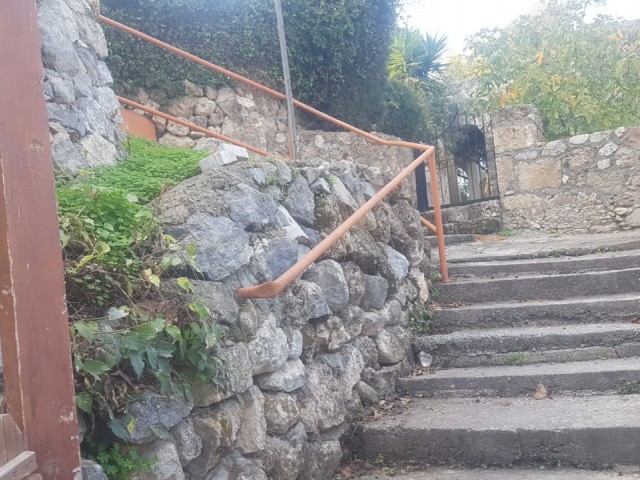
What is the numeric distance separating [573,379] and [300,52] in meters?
5.51

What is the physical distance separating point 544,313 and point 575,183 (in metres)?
3.00

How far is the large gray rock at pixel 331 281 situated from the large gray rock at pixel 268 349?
0.50 metres

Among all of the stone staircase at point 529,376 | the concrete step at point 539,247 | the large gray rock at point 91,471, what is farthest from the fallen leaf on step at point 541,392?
the large gray rock at point 91,471

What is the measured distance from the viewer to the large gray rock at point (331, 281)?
3035mm

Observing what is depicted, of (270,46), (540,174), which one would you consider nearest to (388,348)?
(540,174)

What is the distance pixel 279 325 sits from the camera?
2617 millimetres

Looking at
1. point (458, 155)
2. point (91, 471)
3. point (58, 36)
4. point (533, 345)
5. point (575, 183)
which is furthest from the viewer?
point (458, 155)

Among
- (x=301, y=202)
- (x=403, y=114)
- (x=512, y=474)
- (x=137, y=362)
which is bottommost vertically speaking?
(x=512, y=474)

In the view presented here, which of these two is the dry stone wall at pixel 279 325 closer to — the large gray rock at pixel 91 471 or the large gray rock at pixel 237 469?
the large gray rock at pixel 237 469

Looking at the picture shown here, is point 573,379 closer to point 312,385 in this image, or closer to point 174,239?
point 312,385

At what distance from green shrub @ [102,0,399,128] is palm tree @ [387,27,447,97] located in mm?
3113

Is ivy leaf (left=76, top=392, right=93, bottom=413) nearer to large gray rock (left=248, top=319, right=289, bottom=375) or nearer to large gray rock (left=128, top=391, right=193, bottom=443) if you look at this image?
large gray rock (left=128, top=391, right=193, bottom=443)

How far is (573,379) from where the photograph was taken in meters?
3.21

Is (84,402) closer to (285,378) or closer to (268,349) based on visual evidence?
(268,349)
